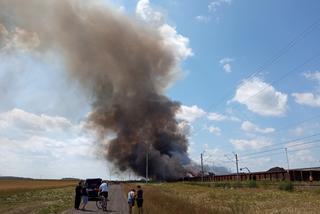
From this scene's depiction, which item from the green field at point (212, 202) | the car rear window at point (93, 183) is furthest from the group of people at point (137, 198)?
the car rear window at point (93, 183)

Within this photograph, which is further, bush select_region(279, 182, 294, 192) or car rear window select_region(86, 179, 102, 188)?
bush select_region(279, 182, 294, 192)

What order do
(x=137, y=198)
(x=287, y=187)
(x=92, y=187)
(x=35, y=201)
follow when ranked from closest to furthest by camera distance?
(x=137, y=198) < (x=35, y=201) < (x=92, y=187) < (x=287, y=187)

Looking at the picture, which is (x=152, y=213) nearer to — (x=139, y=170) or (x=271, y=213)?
(x=271, y=213)

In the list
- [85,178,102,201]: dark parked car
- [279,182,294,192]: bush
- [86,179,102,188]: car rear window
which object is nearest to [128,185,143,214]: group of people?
[85,178,102,201]: dark parked car

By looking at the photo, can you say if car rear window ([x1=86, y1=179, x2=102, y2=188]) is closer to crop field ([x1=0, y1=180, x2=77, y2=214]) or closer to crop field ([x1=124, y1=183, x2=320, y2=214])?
crop field ([x1=0, y1=180, x2=77, y2=214])

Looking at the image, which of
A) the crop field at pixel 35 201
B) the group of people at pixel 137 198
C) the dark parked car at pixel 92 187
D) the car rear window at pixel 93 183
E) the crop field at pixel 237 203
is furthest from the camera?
the car rear window at pixel 93 183

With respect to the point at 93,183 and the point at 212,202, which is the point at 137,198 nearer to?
the point at 212,202

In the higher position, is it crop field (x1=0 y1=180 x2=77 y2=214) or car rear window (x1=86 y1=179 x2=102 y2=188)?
car rear window (x1=86 y1=179 x2=102 y2=188)

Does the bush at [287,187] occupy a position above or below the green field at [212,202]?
above

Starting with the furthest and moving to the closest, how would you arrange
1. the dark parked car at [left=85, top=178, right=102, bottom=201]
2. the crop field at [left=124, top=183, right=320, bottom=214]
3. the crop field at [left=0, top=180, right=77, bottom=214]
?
the dark parked car at [left=85, top=178, right=102, bottom=201], the crop field at [left=0, top=180, right=77, bottom=214], the crop field at [left=124, top=183, right=320, bottom=214]

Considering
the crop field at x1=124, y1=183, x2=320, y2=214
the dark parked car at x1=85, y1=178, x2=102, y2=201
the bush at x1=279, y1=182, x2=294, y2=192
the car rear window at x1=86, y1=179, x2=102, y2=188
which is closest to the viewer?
the crop field at x1=124, y1=183, x2=320, y2=214

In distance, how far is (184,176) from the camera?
138625 millimetres

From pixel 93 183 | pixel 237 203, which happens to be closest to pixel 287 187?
pixel 237 203

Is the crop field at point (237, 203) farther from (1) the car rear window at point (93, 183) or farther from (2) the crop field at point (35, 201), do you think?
(2) the crop field at point (35, 201)
